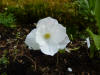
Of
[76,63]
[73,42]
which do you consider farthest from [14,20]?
[76,63]

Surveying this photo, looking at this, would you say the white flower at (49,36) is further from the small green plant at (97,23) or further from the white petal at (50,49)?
the small green plant at (97,23)

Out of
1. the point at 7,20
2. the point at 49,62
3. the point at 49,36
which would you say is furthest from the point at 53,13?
the point at 49,36

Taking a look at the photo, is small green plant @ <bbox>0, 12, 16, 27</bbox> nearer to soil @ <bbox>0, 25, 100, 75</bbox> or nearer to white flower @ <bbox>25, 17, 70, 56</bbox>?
soil @ <bbox>0, 25, 100, 75</bbox>

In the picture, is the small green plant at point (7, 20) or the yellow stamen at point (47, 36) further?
the small green plant at point (7, 20)

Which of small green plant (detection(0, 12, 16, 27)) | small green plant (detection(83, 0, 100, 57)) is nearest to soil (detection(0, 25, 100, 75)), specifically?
small green plant (detection(83, 0, 100, 57))

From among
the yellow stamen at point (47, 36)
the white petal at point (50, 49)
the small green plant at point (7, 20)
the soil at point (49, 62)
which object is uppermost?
the yellow stamen at point (47, 36)

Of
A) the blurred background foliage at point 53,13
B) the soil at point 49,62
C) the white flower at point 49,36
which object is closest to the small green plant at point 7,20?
the blurred background foliage at point 53,13

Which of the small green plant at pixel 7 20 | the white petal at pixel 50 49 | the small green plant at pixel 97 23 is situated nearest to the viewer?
the white petal at pixel 50 49

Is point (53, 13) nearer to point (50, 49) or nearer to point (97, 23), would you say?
point (97, 23)
